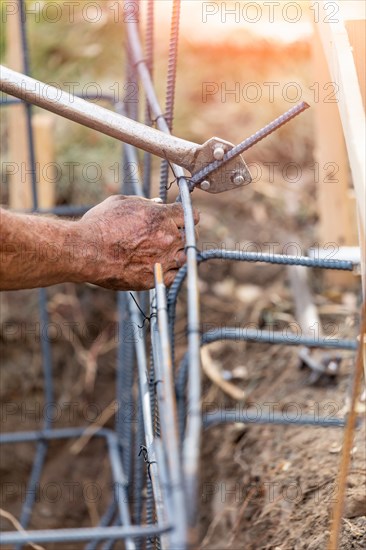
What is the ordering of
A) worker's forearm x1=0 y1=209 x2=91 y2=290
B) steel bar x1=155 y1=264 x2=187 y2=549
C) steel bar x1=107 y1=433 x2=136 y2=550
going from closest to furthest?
steel bar x1=155 y1=264 x2=187 y2=549 < worker's forearm x1=0 y1=209 x2=91 y2=290 < steel bar x1=107 y1=433 x2=136 y2=550

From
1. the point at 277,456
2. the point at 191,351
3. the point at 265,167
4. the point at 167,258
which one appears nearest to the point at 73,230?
the point at 167,258

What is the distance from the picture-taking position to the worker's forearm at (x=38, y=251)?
1591 mm

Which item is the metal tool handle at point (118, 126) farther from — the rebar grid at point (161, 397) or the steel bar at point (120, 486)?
the steel bar at point (120, 486)

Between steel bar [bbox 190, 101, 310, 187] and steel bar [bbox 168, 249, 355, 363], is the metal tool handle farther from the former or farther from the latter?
steel bar [bbox 168, 249, 355, 363]

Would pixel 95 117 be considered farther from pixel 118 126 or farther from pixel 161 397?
pixel 161 397

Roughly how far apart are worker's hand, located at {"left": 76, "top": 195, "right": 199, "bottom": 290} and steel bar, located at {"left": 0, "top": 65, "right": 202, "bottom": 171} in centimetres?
11

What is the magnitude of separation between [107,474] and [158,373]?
82.3 inches

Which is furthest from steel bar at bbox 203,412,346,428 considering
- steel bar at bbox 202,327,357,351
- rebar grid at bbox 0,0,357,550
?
steel bar at bbox 202,327,357,351

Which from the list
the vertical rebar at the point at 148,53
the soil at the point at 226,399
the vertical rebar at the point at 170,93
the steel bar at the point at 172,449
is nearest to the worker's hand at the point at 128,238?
the vertical rebar at the point at 170,93

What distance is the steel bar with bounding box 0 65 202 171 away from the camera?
1.67 meters

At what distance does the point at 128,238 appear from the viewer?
68.4 inches

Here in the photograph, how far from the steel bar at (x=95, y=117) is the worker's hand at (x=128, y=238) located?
0.37ft

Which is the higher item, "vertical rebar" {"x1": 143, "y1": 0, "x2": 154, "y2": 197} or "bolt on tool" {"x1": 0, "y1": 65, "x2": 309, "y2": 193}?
"vertical rebar" {"x1": 143, "y1": 0, "x2": 154, "y2": 197}

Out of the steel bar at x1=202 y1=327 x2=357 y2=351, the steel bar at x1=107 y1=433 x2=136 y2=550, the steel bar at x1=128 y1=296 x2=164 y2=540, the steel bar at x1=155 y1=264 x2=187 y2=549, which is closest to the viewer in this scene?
the steel bar at x1=155 y1=264 x2=187 y2=549
